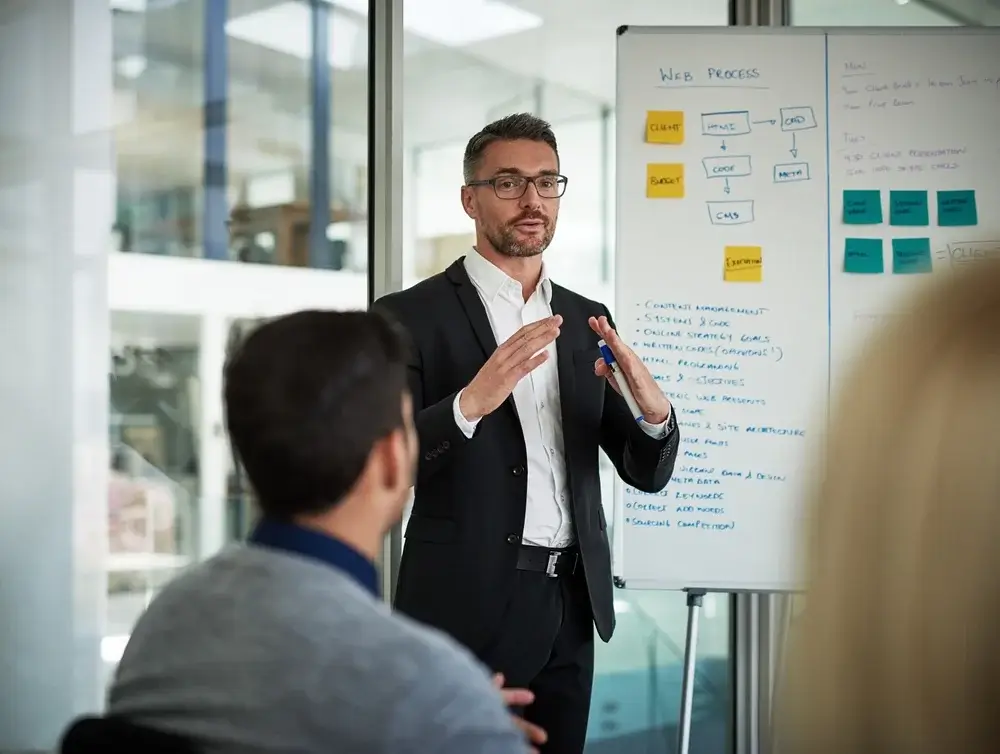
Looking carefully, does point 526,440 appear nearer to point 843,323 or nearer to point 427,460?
point 427,460

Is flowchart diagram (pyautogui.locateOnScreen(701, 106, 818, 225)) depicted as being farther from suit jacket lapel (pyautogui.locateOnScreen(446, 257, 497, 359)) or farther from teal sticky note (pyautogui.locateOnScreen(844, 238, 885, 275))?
suit jacket lapel (pyautogui.locateOnScreen(446, 257, 497, 359))

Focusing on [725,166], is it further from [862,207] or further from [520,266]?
[520,266]

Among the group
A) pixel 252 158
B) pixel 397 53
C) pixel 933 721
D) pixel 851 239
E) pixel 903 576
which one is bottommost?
pixel 933 721

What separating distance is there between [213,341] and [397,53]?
1007 millimetres

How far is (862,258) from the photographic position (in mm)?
3018

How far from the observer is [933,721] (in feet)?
2.76

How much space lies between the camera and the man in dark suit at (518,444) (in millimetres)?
2309

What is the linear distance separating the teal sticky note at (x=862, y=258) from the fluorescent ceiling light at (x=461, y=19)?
1.23m

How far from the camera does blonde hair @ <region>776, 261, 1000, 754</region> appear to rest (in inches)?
33.2

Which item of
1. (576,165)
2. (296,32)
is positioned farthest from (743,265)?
(296,32)

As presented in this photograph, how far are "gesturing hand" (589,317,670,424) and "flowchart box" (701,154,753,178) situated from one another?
88 cm

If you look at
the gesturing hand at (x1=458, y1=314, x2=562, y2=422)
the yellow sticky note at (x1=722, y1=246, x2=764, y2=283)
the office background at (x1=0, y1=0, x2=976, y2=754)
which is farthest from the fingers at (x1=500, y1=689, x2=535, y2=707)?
the yellow sticky note at (x1=722, y1=246, x2=764, y2=283)

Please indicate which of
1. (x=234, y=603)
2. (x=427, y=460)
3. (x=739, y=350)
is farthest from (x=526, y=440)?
(x=234, y=603)

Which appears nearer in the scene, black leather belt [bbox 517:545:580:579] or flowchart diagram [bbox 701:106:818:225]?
black leather belt [bbox 517:545:580:579]
